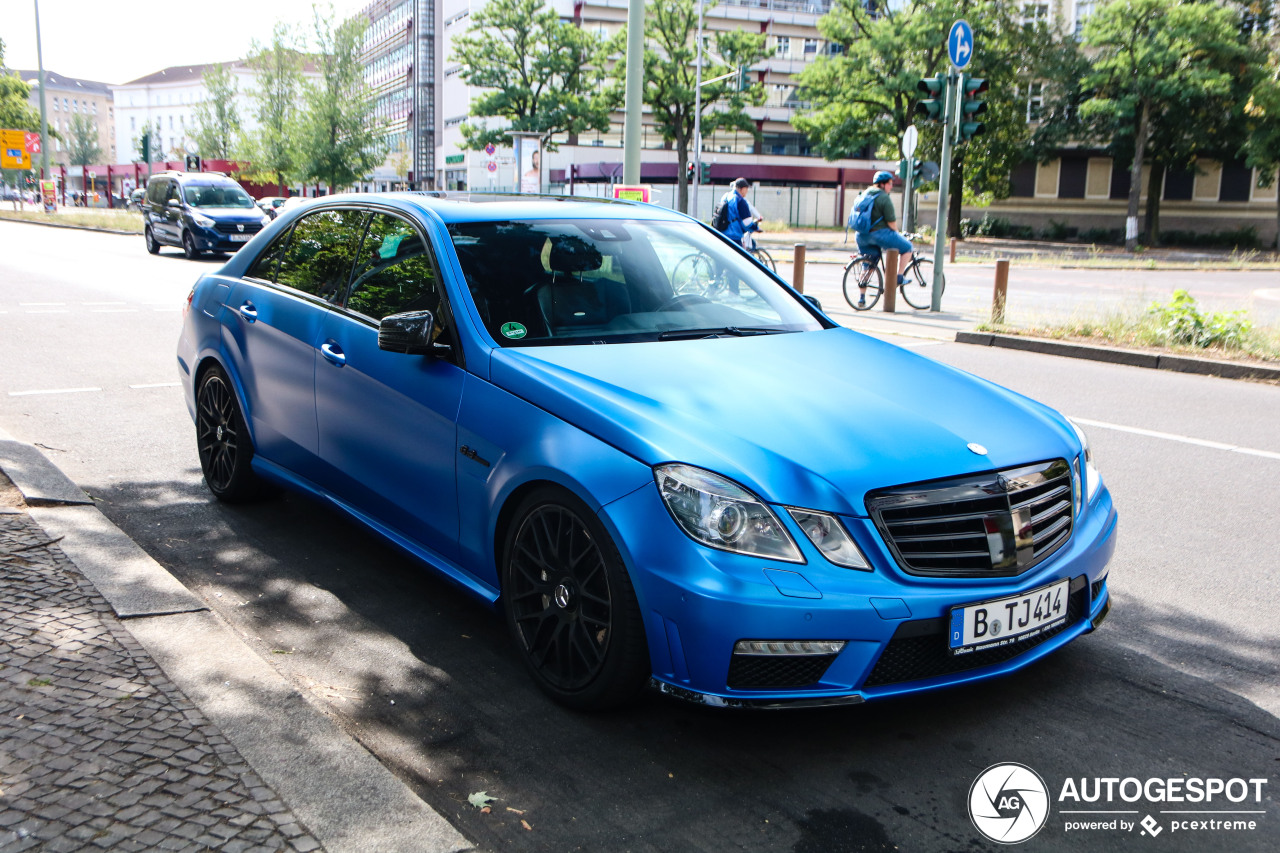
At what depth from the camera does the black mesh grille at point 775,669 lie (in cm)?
299

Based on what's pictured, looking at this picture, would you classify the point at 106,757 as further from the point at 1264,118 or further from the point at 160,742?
the point at 1264,118

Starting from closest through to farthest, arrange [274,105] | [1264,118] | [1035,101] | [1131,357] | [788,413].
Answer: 1. [788,413]
2. [1131,357]
3. [1264,118]
4. [1035,101]
5. [274,105]

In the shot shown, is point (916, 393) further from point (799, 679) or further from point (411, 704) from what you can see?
point (411, 704)

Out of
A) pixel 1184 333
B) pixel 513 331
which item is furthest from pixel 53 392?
pixel 1184 333

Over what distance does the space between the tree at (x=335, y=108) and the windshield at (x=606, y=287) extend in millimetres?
60349

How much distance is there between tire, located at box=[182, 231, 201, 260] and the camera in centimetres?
2600

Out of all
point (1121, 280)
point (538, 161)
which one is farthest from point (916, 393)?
point (1121, 280)

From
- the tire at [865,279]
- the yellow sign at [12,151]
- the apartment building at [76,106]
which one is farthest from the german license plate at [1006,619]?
the apartment building at [76,106]

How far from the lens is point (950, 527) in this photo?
315 centimetres

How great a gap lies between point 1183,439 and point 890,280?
8.78 metres

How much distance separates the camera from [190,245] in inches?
1029

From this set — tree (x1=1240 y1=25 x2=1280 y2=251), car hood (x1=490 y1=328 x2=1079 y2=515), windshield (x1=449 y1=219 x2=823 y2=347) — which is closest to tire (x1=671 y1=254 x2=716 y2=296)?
windshield (x1=449 y1=219 x2=823 y2=347)

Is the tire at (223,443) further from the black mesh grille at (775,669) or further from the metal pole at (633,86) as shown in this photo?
the metal pole at (633,86)

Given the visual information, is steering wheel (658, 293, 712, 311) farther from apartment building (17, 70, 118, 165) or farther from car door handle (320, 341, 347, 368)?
apartment building (17, 70, 118, 165)
